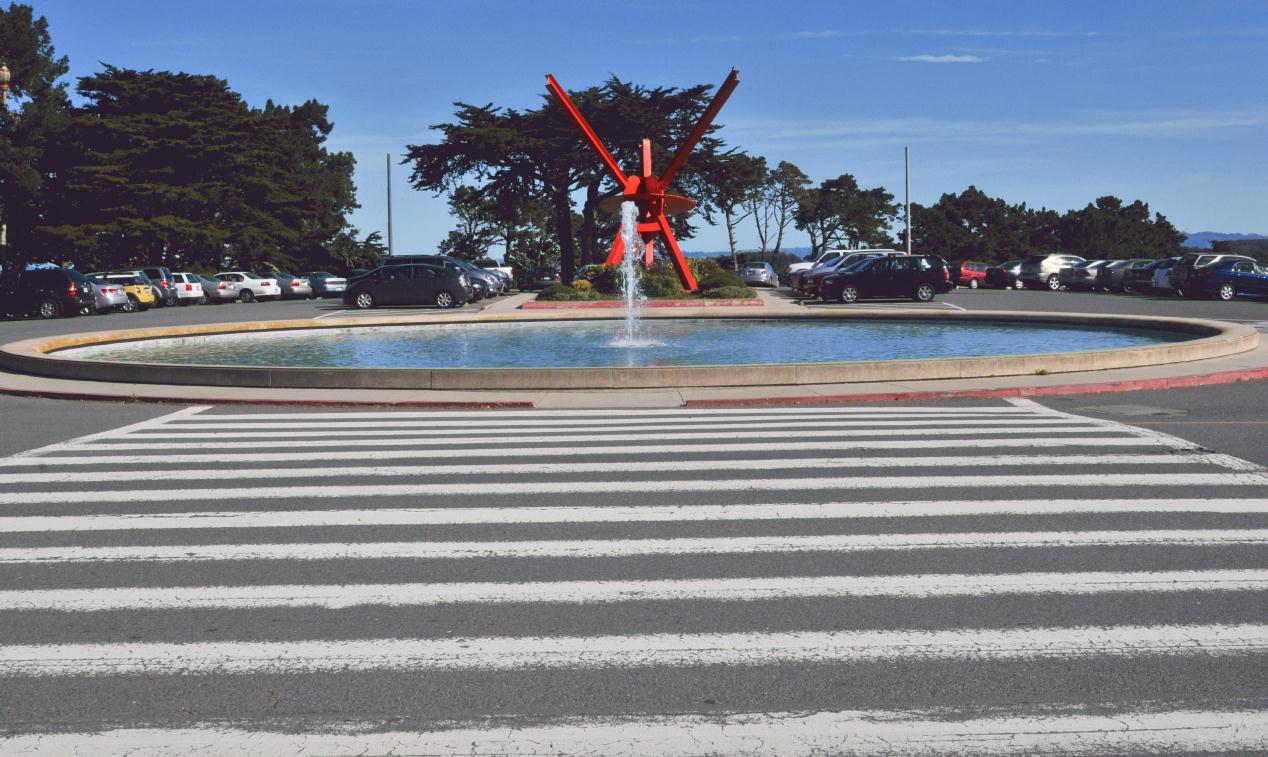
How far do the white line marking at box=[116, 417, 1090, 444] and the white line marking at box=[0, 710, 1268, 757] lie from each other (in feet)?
26.0

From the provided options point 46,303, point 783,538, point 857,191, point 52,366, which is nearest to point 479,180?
point 46,303

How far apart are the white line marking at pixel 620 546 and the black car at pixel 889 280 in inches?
1324

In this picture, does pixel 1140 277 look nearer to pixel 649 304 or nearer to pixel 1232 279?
pixel 1232 279

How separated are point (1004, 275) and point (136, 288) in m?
39.7

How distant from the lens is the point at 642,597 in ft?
21.4

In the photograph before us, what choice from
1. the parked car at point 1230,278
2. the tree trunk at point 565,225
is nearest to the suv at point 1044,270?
the parked car at point 1230,278

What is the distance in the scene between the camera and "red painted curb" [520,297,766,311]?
4159 cm

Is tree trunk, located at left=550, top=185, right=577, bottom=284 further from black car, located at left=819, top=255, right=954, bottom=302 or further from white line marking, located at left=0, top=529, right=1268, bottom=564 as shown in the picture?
white line marking, located at left=0, top=529, right=1268, bottom=564

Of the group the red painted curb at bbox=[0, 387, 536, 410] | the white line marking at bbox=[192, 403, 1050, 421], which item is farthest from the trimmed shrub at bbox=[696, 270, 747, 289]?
the white line marking at bbox=[192, 403, 1050, 421]

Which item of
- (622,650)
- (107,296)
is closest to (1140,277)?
(107,296)

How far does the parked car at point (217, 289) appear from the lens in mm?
54812

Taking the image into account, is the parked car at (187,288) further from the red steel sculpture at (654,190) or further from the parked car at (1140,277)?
the parked car at (1140,277)

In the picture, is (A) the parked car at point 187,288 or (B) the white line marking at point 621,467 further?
(A) the parked car at point 187,288

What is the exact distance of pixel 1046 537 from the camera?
7.77 m
